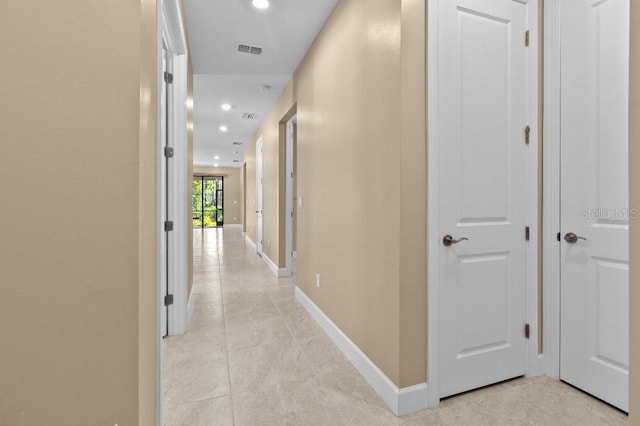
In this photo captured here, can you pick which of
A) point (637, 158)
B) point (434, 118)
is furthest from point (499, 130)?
point (637, 158)

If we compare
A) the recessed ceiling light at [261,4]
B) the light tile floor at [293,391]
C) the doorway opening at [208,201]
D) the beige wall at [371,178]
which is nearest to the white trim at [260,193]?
the beige wall at [371,178]

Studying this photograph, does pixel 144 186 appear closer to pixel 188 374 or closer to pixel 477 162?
pixel 188 374

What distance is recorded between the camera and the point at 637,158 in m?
0.72

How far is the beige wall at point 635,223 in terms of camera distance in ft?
2.35

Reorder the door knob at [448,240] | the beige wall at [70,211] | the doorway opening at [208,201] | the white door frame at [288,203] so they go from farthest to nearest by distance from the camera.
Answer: the doorway opening at [208,201]
the white door frame at [288,203]
the door knob at [448,240]
the beige wall at [70,211]

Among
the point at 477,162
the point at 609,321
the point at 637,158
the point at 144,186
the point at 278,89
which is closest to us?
the point at 637,158

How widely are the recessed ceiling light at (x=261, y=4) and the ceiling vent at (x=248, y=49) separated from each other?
647mm

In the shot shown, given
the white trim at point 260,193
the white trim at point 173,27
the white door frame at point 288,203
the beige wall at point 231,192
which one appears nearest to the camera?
the white trim at point 173,27

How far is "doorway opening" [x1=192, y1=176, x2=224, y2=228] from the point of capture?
1449 cm

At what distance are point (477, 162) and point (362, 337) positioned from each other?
4.24ft

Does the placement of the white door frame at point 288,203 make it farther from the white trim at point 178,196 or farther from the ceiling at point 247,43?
the white trim at point 178,196

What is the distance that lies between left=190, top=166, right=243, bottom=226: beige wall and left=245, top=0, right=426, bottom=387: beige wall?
448 inches

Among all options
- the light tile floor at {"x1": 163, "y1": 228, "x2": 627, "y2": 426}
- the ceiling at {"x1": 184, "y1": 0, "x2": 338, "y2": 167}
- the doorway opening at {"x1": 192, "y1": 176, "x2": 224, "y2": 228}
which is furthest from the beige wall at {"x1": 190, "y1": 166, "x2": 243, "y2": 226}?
the light tile floor at {"x1": 163, "y1": 228, "x2": 627, "y2": 426}

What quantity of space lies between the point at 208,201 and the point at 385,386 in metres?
14.1
